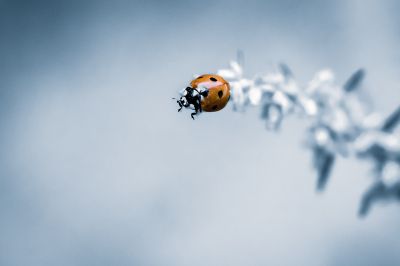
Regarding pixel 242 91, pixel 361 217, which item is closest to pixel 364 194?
pixel 361 217

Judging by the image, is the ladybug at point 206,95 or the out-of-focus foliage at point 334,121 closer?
the out-of-focus foliage at point 334,121

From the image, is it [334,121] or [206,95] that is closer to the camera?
[334,121]

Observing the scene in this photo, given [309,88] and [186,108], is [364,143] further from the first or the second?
[186,108]

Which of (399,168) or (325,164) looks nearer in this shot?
(399,168)

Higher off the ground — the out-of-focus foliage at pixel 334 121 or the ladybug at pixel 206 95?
the ladybug at pixel 206 95

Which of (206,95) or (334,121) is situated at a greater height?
(206,95)
